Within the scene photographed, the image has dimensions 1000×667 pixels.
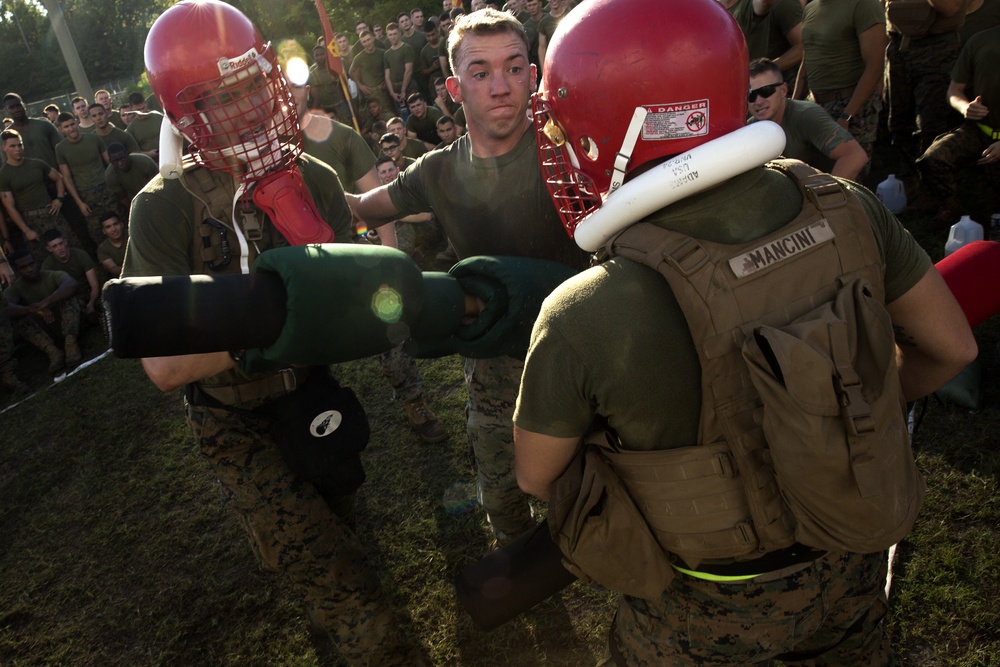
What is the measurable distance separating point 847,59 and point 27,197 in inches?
425

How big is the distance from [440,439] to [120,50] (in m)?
54.6

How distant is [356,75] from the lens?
13.0 metres

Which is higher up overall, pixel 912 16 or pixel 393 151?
pixel 912 16

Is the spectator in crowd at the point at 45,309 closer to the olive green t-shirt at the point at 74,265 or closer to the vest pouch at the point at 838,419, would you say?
the olive green t-shirt at the point at 74,265

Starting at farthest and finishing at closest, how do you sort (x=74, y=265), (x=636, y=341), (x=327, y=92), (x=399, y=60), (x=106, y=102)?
(x=106, y=102) < (x=399, y=60) < (x=327, y=92) < (x=74, y=265) < (x=636, y=341)

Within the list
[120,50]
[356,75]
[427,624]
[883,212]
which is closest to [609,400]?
[883,212]

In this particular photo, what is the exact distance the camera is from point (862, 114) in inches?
222

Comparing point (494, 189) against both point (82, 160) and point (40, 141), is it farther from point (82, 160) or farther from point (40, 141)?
point (40, 141)

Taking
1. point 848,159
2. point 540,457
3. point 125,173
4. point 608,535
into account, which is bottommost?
point 125,173

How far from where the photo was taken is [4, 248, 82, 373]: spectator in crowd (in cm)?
830

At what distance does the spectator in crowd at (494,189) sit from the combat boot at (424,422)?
5.32ft

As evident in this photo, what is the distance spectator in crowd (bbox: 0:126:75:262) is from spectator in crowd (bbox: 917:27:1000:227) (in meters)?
11.2

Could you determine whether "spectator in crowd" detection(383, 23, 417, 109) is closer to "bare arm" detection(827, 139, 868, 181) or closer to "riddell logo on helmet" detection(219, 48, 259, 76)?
"bare arm" detection(827, 139, 868, 181)

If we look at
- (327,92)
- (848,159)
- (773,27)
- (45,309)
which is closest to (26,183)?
(45,309)
